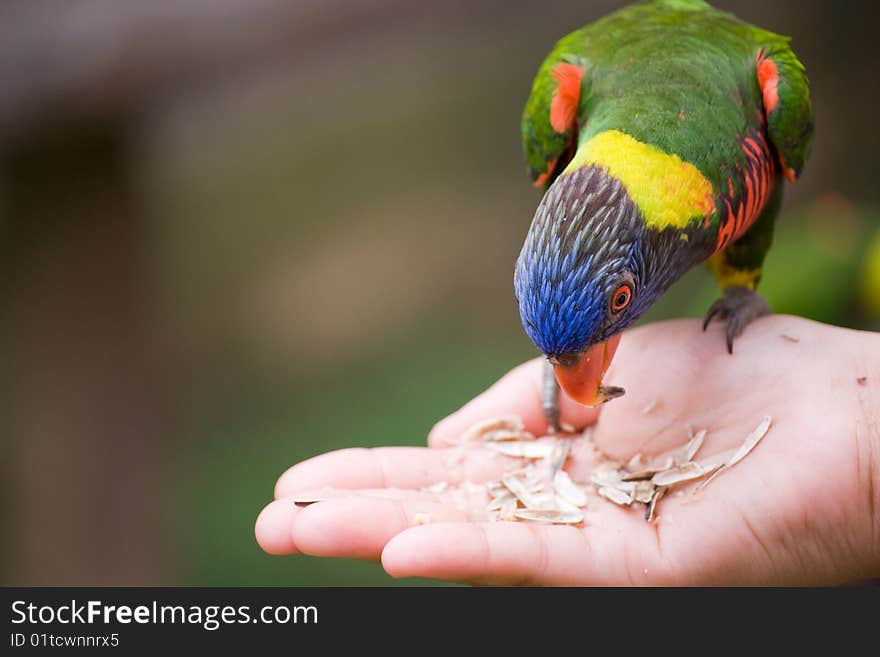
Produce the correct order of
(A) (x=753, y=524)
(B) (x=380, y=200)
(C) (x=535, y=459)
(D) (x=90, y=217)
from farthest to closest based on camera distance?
(B) (x=380, y=200) → (D) (x=90, y=217) → (C) (x=535, y=459) → (A) (x=753, y=524)

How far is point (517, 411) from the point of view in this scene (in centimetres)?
253

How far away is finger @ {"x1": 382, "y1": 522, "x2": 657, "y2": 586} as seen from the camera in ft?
5.35

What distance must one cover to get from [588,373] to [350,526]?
24.5 inches

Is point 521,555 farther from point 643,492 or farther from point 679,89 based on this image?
point 679,89

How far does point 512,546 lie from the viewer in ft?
5.60

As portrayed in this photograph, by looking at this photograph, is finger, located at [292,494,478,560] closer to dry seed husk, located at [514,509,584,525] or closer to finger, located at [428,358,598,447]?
dry seed husk, located at [514,509,584,525]

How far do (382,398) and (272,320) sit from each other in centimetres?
125

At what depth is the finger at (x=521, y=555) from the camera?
5.35 feet

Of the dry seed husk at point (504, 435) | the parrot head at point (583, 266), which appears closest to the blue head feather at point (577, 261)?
the parrot head at point (583, 266)

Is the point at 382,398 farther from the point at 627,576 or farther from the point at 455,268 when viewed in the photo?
the point at 627,576

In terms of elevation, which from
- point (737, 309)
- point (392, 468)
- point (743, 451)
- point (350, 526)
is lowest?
point (350, 526)

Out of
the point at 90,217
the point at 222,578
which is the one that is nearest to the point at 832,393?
the point at 90,217

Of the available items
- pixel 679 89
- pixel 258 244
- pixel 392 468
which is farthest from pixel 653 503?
pixel 258 244

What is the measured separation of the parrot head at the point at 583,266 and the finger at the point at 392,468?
1.71 ft
